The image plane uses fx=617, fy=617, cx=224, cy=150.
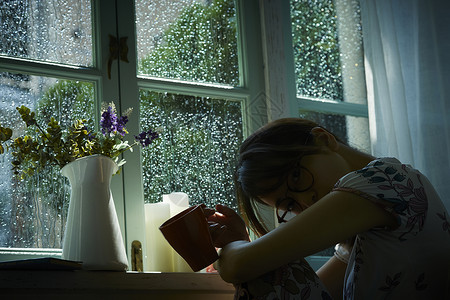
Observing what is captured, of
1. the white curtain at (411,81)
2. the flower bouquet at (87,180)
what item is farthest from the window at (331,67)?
the flower bouquet at (87,180)

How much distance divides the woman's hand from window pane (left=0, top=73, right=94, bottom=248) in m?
0.59

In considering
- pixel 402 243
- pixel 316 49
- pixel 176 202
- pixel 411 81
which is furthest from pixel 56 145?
pixel 411 81

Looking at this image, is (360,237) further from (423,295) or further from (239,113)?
(239,113)

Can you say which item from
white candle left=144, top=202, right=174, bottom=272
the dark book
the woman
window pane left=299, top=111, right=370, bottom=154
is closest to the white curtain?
window pane left=299, top=111, right=370, bottom=154

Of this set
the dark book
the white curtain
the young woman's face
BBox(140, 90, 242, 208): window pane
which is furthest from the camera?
the white curtain

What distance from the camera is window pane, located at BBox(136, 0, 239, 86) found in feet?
6.36

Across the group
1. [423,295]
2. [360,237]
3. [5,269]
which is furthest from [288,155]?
[5,269]

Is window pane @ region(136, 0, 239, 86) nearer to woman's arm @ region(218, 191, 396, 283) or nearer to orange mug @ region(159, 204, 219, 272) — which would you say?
orange mug @ region(159, 204, 219, 272)

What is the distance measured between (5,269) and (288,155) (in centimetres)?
60

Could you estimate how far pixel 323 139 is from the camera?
130 centimetres

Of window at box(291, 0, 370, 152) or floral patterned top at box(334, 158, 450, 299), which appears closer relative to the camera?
floral patterned top at box(334, 158, 450, 299)

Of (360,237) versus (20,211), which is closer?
(360,237)

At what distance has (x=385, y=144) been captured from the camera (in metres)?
2.12

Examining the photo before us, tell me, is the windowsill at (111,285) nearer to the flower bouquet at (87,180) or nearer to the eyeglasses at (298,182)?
the flower bouquet at (87,180)
